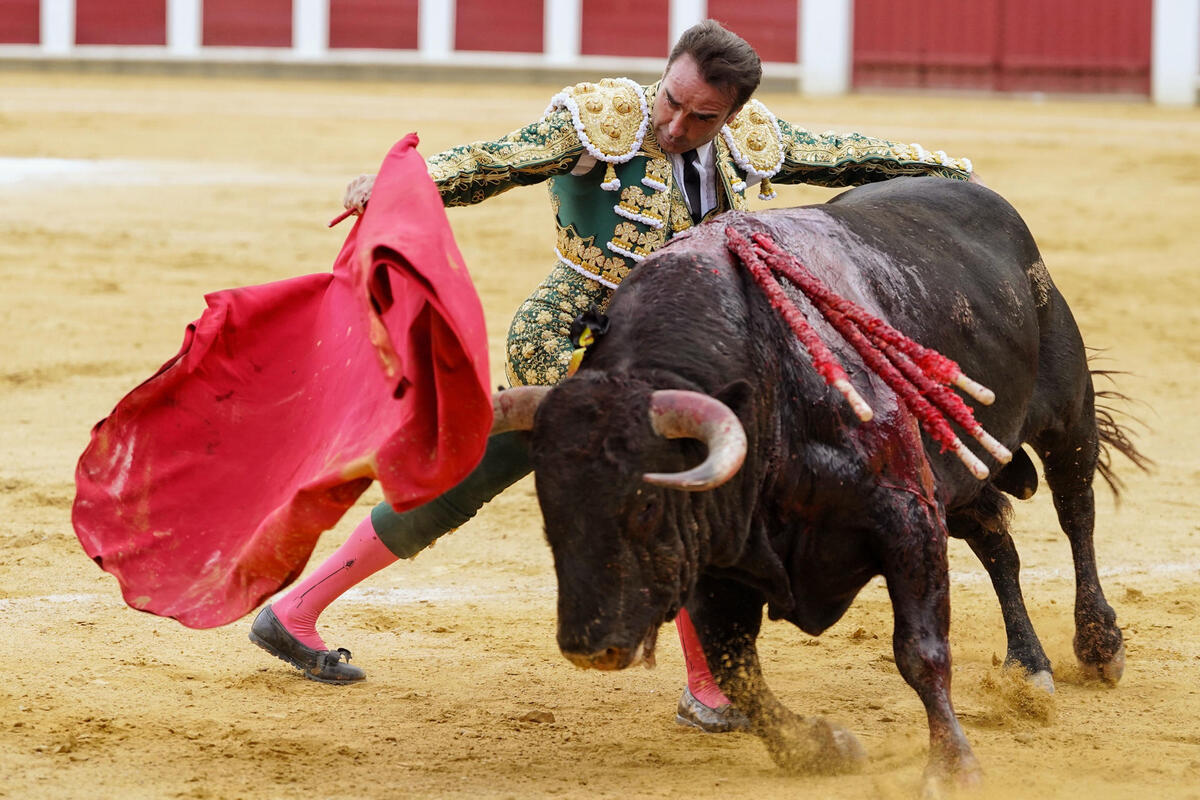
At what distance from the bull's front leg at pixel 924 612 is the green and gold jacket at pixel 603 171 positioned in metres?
0.70

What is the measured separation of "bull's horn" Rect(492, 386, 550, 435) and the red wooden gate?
613 inches

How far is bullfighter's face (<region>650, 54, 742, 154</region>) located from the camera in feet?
9.11

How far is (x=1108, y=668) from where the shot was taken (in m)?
3.39

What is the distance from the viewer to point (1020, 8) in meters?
17.2

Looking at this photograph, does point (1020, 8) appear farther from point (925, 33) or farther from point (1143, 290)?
point (1143, 290)

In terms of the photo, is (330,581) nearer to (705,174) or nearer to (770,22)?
(705,174)

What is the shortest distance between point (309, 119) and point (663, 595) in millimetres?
11383

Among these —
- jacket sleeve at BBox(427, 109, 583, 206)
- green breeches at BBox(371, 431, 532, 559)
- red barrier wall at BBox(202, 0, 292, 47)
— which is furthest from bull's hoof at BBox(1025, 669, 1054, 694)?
red barrier wall at BBox(202, 0, 292, 47)

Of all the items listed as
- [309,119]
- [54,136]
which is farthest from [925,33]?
[54,136]

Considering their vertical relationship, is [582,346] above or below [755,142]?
below

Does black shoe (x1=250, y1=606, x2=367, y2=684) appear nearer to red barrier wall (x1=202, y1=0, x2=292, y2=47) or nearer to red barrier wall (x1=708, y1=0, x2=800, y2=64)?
red barrier wall (x1=708, y1=0, x2=800, y2=64)

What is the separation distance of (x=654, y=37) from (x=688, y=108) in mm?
15275

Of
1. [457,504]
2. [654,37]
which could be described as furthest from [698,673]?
[654,37]

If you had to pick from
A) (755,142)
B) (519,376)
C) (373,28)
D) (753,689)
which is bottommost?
(753,689)
